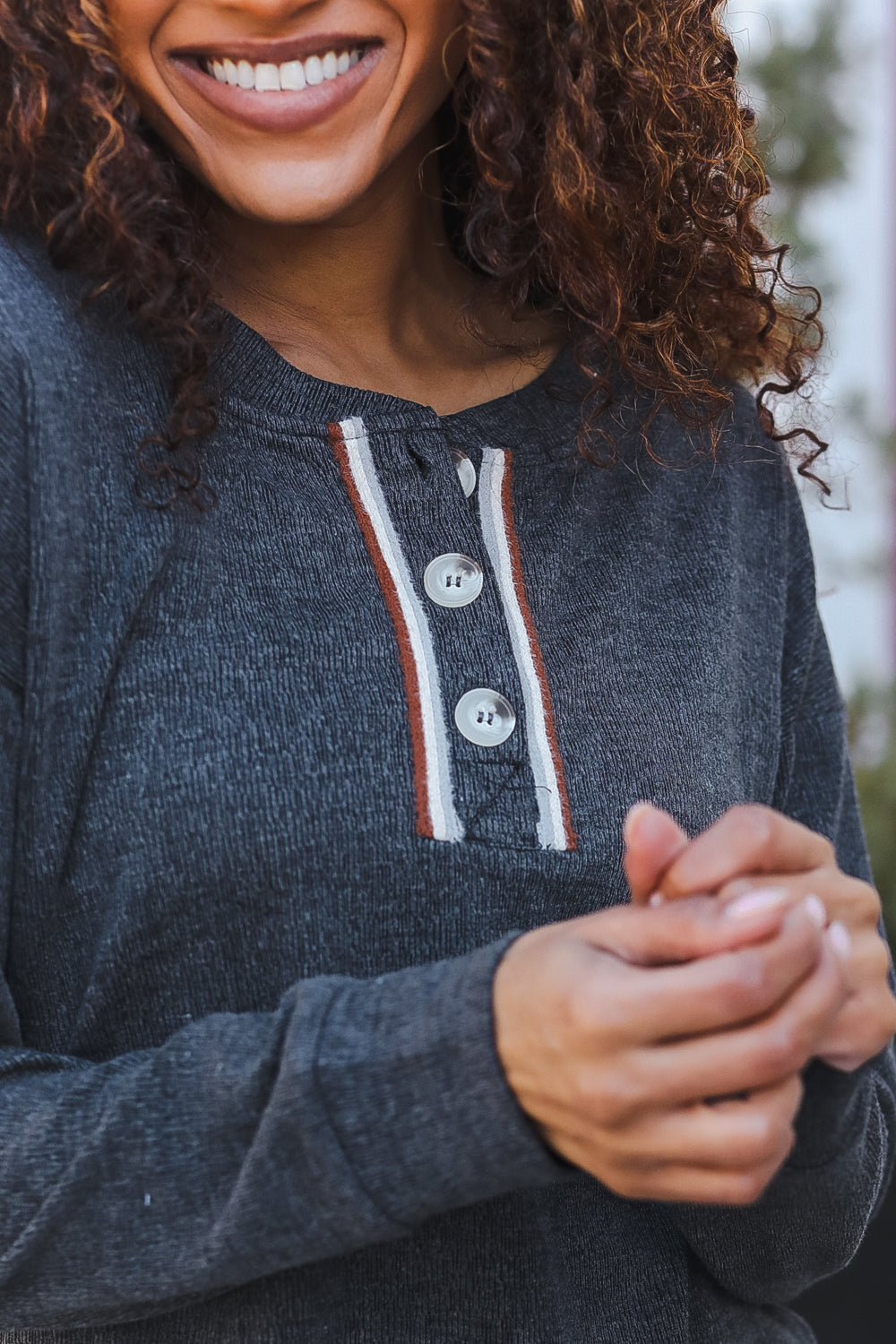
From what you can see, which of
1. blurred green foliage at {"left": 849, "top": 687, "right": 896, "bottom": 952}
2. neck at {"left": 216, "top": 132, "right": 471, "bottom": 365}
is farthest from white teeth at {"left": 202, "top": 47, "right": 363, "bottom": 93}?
blurred green foliage at {"left": 849, "top": 687, "right": 896, "bottom": 952}

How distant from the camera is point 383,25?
943mm

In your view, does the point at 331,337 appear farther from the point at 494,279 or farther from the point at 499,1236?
the point at 499,1236

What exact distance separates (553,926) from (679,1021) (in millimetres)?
83

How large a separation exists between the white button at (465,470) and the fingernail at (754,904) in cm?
42

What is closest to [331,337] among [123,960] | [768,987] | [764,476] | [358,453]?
[358,453]

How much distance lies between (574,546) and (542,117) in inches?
12.6

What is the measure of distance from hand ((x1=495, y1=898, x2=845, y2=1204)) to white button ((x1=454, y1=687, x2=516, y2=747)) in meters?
0.24

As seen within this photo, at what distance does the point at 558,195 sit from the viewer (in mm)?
1057

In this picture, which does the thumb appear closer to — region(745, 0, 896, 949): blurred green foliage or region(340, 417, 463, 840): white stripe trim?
region(340, 417, 463, 840): white stripe trim

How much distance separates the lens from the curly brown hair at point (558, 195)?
92 cm

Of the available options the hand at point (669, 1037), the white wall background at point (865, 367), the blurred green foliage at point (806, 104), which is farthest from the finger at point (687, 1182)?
the white wall background at point (865, 367)

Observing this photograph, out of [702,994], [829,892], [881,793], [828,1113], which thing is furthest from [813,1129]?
[881,793]

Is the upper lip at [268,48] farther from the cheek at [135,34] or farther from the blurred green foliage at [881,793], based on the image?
the blurred green foliage at [881,793]

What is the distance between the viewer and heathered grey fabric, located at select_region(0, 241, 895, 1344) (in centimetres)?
71
